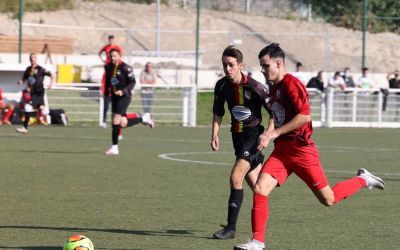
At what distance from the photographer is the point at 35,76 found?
86.4 feet

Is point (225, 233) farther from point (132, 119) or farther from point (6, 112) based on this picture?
point (6, 112)

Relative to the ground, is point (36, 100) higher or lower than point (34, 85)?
lower

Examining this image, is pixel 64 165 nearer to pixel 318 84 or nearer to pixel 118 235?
pixel 118 235

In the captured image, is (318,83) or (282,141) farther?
(318,83)

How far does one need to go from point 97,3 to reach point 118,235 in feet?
163

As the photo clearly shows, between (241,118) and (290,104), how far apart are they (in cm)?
145

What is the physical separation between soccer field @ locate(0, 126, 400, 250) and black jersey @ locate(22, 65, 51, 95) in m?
3.81

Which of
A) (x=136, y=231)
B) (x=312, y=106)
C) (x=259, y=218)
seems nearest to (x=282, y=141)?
(x=259, y=218)

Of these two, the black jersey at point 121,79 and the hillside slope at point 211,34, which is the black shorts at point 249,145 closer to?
the black jersey at point 121,79

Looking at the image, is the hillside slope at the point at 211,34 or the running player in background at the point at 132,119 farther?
the hillside slope at the point at 211,34

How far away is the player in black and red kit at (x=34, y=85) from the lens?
83.5ft

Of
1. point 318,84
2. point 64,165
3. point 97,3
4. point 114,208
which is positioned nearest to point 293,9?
point 97,3

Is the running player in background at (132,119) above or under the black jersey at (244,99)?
under

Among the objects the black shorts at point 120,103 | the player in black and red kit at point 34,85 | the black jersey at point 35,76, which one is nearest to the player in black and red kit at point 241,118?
the black shorts at point 120,103
